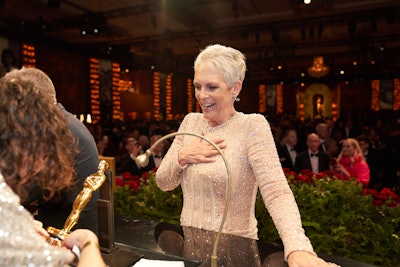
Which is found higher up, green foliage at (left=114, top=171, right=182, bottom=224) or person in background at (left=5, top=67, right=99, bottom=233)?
person in background at (left=5, top=67, right=99, bottom=233)

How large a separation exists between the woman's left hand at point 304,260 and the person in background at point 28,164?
73cm

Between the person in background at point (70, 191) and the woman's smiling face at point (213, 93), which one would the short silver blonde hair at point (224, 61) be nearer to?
the woman's smiling face at point (213, 93)

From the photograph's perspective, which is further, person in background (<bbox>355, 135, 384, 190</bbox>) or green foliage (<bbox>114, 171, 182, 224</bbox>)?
person in background (<bbox>355, 135, 384, 190</bbox>)

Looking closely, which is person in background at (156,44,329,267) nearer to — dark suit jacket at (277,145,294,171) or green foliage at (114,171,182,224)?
green foliage at (114,171,182,224)

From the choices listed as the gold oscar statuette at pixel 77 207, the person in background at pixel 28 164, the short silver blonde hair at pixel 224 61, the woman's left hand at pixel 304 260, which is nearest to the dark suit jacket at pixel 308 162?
the short silver blonde hair at pixel 224 61

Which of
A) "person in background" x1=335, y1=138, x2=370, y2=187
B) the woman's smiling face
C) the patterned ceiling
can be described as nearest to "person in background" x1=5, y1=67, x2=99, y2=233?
the woman's smiling face

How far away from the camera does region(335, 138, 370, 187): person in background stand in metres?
5.91

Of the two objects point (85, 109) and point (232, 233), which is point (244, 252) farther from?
point (85, 109)

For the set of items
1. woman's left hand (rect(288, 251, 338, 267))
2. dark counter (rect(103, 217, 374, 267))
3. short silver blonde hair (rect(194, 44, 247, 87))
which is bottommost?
dark counter (rect(103, 217, 374, 267))

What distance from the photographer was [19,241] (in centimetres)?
77

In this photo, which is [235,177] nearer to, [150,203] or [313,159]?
[150,203]

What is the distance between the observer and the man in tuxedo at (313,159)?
6.63 m

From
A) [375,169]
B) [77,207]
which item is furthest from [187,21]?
[77,207]

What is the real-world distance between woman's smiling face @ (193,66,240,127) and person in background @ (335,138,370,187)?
448 centimetres
